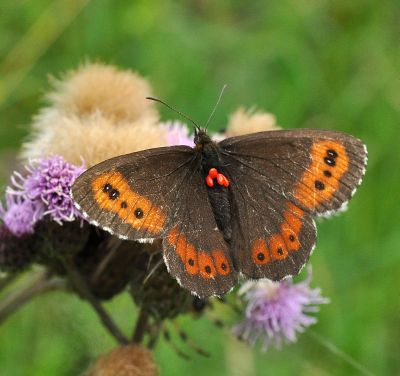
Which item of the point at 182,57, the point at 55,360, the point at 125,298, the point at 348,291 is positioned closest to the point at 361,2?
the point at 182,57

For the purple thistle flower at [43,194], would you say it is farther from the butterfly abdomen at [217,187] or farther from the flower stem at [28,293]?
the butterfly abdomen at [217,187]

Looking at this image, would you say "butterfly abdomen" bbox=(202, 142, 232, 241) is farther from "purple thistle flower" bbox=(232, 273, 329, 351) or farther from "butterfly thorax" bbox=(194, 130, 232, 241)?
"purple thistle flower" bbox=(232, 273, 329, 351)

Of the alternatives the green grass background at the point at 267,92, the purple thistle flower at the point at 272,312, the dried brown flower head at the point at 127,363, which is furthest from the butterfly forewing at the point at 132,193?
the green grass background at the point at 267,92

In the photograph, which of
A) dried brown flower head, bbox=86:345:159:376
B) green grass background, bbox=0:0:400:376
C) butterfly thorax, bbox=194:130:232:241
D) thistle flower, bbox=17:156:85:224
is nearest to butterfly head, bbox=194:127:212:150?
butterfly thorax, bbox=194:130:232:241

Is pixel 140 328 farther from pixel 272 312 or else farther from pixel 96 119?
pixel 96 119

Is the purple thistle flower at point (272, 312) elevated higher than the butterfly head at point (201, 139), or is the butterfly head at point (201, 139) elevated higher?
the butterfly head at point (201, 139)

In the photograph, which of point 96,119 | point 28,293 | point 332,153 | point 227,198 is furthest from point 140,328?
point 332,153
